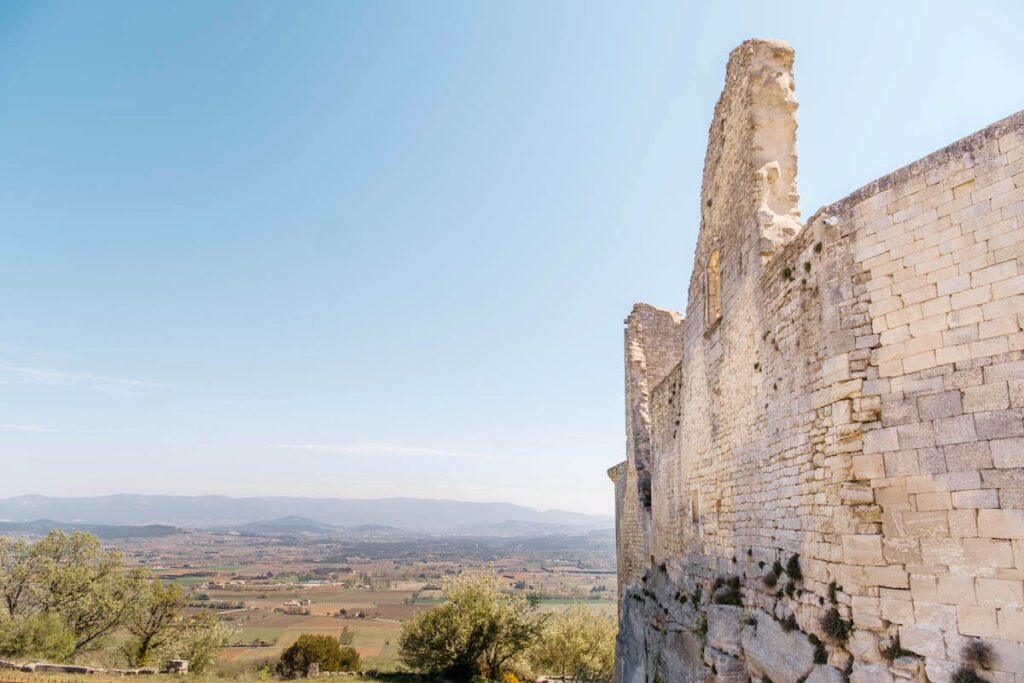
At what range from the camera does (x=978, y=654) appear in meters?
4.45

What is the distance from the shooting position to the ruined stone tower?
467 centimetres

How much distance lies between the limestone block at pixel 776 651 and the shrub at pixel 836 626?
407mm

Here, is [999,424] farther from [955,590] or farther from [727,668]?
[727,668]

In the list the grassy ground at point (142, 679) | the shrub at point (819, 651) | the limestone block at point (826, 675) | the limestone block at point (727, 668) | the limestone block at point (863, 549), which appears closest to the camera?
the limestone block at point (863, 549)

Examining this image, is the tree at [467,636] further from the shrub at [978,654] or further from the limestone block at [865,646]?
the shrub at [978,654]

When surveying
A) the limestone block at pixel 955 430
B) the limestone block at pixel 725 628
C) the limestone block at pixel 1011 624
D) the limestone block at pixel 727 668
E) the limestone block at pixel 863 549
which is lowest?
the limestone block at pixel 727 668

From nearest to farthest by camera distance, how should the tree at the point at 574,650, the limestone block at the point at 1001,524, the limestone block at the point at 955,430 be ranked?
the limestone block at the point at 1001,524, the limestone block at the point at 955,430, the tree at the point at 574,650

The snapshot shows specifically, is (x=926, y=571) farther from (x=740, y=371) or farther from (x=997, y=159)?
(x=740, y=371)

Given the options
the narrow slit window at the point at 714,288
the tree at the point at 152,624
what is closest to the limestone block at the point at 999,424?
the narrow slit window at the point at 714,288

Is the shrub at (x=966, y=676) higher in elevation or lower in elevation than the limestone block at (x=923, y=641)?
lower

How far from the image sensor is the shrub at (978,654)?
14.4 ft

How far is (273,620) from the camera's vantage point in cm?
7938

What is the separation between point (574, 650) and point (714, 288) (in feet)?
85.4

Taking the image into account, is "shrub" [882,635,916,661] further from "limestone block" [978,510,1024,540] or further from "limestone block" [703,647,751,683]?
"limestone block" [703,647,751,683]
